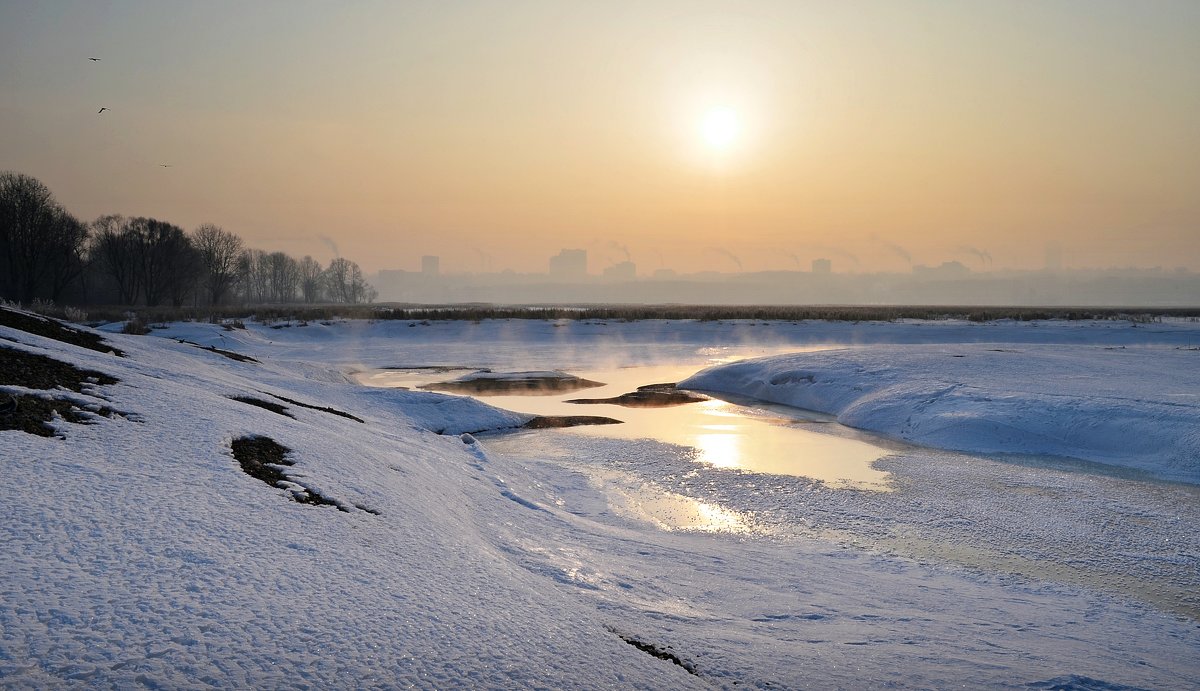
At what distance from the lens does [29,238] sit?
55.9 m

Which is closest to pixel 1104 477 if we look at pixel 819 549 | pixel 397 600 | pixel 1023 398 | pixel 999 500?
pixel 999 500

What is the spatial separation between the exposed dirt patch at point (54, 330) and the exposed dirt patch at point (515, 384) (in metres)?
10.9

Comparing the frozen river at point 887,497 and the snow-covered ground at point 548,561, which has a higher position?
the snow-covered ground at point 548,561

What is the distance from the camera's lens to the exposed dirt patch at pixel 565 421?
49.6 feet

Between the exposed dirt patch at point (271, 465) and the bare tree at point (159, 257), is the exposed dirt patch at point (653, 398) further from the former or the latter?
the bare tree at point (159, 257)

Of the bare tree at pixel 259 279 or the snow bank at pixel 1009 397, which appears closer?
the snow bank at pixel 1009 397

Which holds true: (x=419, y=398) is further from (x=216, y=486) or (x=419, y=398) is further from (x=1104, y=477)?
(x=1104, y=477)

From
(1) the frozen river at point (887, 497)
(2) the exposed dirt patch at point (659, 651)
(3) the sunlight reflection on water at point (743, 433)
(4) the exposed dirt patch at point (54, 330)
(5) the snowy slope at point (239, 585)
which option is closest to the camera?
(5) the snowy slope at point (239, 585)

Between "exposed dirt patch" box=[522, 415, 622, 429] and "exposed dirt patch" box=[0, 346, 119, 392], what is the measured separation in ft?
29.1

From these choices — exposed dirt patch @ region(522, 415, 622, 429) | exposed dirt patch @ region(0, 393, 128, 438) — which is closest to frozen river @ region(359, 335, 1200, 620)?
exposed dirt patch @ region(522, 415, 622, 429)

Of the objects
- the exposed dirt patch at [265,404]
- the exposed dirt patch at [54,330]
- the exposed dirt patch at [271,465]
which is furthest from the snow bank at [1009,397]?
the exposed dirt patch at [54,330]

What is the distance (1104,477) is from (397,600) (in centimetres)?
1134

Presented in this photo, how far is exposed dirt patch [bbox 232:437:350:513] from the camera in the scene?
17.0ft

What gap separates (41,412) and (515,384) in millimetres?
17661
